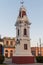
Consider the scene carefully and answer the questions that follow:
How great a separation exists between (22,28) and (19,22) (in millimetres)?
1299

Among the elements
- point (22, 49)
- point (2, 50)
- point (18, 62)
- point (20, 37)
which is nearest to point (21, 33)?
point (20, 37)

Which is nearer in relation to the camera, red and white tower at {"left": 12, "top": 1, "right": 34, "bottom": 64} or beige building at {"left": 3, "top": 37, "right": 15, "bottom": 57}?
red and white tower at {"left": 12, "top": 1, "right": 34, "bottom": 64}

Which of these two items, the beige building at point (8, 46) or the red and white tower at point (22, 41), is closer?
the red and white tower at point (22, 41)

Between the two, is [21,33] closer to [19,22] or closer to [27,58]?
[19,22]

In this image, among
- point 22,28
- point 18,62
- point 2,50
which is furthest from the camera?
point 2,50

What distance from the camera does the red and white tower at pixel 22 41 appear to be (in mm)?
32250

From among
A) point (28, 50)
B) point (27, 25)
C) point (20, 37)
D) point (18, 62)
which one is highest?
point (27, 25)

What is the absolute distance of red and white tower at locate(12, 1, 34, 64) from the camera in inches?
1270

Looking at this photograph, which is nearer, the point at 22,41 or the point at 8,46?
the point at 22,41

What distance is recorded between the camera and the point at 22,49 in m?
32.8

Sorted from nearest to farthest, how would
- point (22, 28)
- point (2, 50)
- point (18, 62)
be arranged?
point (18, 62) → point (22, 28) → point (2, 50)

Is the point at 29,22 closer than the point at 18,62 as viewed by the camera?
No

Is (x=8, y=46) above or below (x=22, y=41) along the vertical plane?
below

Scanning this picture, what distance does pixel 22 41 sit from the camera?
33.3 meters
